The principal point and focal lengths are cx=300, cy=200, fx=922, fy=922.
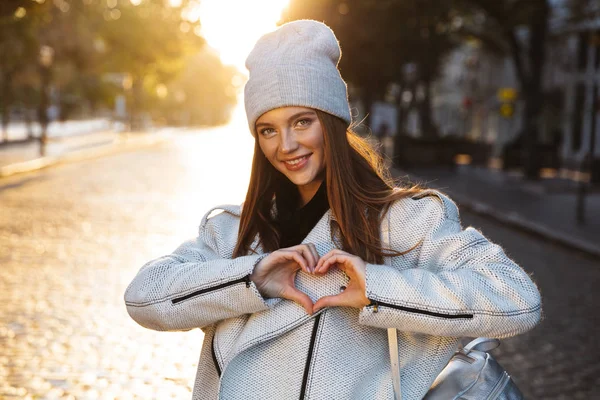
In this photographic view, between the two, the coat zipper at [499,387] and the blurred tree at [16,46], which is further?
the blurred tree at [16,46]

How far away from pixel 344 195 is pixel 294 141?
22 cm

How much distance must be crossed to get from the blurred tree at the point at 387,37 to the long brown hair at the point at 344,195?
695 inches

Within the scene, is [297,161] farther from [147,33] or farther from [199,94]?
[199,94]

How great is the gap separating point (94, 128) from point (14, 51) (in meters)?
33.1

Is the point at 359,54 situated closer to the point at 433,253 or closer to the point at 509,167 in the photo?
the point at 509,167

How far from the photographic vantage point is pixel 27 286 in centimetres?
852

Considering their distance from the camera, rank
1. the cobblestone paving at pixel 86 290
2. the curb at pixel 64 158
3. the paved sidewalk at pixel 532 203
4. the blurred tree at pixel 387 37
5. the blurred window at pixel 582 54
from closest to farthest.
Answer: the cobblestone paving at pixel 86 290 → the paved sidewalk at pixel 532 203 → the curb at pixel 64 158 → the blurred tree at pixel 387 37 → the blurred window at pixel 582 54

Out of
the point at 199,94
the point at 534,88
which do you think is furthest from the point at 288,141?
the point at 199,94

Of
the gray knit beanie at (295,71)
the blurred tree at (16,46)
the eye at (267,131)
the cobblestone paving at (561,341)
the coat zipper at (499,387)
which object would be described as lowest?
the cobblestone paving at (561,341)

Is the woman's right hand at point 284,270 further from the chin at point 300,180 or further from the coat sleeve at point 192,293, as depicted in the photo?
the chin at point 300,180

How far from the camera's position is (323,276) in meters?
2.34

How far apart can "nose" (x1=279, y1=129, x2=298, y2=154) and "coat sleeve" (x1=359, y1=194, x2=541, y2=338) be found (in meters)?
0.46

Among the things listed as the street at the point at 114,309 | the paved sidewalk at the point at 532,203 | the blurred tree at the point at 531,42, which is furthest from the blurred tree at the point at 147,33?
the street at the point at 114,309

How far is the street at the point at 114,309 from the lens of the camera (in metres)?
5.50
